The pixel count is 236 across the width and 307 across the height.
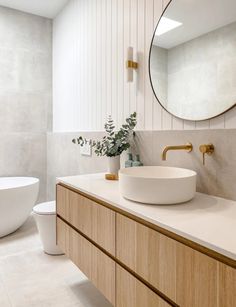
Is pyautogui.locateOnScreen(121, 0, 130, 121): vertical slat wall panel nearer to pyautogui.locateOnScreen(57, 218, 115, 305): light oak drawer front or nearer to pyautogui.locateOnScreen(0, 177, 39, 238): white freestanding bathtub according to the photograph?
pyautogui.locateOnScreen(57, 218, 115, 305): light oak drawer front

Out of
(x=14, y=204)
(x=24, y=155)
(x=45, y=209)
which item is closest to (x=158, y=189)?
(x=45, y=209)

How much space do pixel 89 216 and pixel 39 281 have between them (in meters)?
0.90

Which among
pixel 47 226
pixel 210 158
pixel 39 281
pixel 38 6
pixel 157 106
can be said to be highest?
pixel 38 6

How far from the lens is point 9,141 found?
3285 millimetres

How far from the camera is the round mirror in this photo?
1247mm

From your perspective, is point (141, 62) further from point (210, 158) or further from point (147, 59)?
point (210, 158)

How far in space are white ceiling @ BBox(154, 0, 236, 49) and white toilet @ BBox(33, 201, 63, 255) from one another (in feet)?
5.31

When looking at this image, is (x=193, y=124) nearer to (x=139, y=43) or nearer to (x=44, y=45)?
(x=139, y=43)

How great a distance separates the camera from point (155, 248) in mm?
938

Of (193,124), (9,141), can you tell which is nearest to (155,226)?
(193,124)

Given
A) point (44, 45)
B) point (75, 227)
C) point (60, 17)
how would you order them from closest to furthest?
1. point (75, 227)
2. point (60, 17)
3. point (44, 45)

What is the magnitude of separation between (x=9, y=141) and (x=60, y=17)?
170cm

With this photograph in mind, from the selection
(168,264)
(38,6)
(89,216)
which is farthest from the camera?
(38,6)

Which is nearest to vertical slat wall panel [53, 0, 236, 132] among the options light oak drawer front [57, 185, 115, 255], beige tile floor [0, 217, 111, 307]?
light oak drawer front [57, 185, 115, 255]
